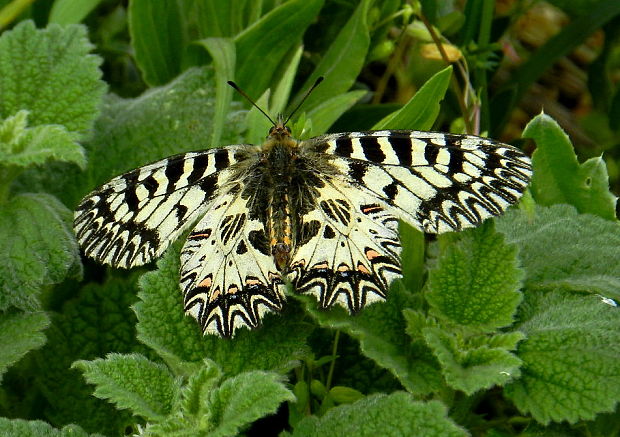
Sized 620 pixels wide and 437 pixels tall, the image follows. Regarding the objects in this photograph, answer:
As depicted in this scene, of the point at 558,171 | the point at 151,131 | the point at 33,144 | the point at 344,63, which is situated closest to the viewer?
the point at 33,144

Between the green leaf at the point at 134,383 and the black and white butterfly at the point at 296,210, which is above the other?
the black and white butterfly at the point at 296,210

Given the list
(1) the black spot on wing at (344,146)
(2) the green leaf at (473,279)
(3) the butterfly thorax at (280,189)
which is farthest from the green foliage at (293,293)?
(1) the black spot on wing at (344,146)

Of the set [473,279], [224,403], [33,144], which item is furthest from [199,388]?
[33,144]

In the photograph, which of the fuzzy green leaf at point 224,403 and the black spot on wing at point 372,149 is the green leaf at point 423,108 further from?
the fuzzy green leaf at point 224,403

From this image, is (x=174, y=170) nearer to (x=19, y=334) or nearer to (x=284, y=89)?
(x=19, y=334)

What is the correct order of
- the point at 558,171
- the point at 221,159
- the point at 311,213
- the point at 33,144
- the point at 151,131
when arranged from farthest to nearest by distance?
the point at 151,131 < the point at 558,171 < the point at 33,144 < the point at 221,159 < the point at 311,213

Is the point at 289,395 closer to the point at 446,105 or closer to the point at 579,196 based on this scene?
the point at 579,196

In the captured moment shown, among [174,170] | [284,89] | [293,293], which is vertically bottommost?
[293,293]
